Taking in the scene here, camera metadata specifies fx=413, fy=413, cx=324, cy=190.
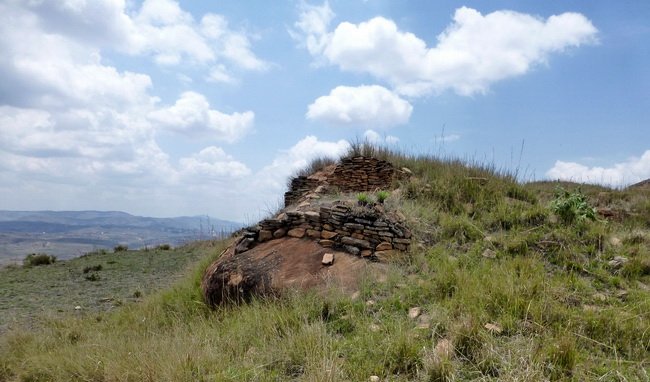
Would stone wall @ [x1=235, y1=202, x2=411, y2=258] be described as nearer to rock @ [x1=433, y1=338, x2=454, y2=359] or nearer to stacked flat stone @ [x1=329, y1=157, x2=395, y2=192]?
rock @ [x1=433, y1=338, x2=454, y2=359]

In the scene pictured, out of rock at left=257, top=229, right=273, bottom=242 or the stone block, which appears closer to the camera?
the stone block

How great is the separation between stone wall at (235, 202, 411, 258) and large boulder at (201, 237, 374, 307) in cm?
15

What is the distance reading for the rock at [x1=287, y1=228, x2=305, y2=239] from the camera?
676cm

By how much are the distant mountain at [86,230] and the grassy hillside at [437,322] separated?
21.7ft

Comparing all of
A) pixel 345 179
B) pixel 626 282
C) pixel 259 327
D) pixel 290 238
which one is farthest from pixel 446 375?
pixel 345 179

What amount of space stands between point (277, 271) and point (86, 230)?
124149 millimetres

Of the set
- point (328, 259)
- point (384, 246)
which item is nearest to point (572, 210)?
point (384, 246)

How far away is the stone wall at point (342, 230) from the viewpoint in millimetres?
6320

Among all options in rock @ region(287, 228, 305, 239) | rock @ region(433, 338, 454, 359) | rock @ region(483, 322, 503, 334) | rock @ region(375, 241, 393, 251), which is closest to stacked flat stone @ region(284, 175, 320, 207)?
rock @ region(287, 228, 305, 239)

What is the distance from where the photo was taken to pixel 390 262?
596cm

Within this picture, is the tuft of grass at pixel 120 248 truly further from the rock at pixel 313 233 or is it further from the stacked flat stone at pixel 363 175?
the rock at pixel 313 233

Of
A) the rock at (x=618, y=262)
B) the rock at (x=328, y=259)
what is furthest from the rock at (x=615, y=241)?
the rock at (x=328, y=259)

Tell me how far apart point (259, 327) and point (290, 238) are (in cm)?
240

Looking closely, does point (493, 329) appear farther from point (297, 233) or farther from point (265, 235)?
point (265, 235)
